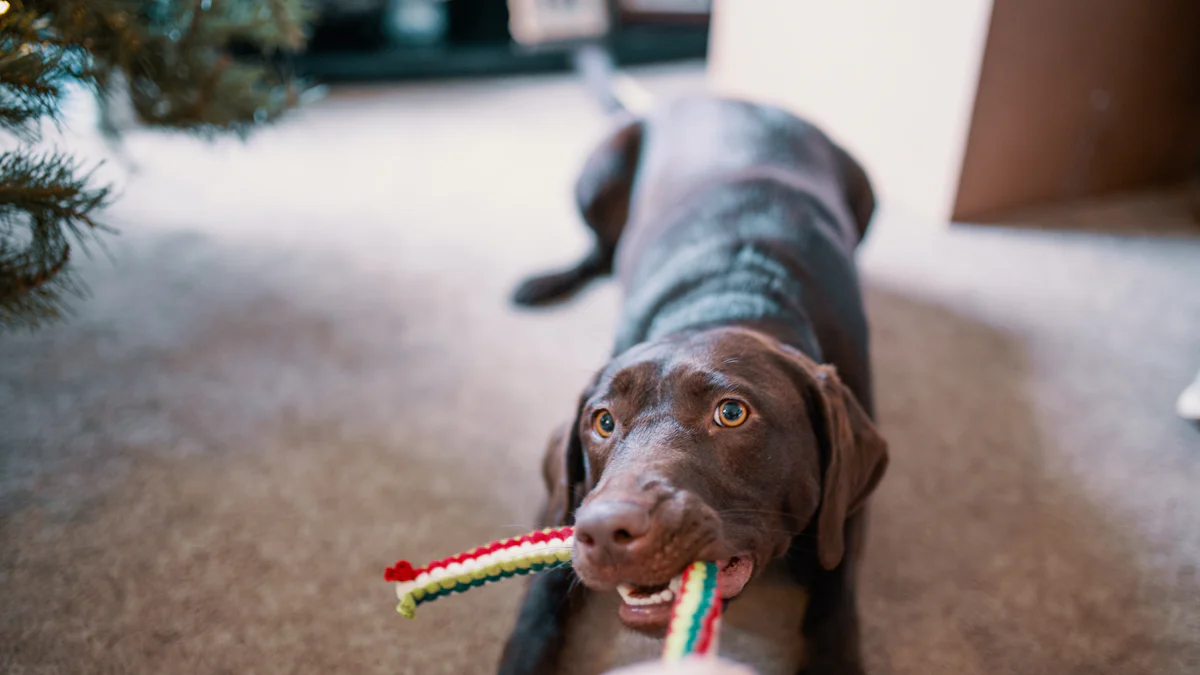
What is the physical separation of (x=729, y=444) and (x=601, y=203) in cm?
140

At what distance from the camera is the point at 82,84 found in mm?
1646

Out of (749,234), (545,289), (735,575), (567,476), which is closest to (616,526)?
(735,575)

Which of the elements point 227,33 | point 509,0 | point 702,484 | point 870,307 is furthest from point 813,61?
point 702,484

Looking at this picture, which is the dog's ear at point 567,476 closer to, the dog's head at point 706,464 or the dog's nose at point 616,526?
the dog's head at point 706,464

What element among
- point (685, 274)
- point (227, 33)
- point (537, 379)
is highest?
point (227, 33)

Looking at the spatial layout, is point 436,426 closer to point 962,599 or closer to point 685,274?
point 685,274

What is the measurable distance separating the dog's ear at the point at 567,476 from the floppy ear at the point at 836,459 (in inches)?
14.6

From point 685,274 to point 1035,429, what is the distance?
2.88 ft

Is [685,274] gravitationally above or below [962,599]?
above

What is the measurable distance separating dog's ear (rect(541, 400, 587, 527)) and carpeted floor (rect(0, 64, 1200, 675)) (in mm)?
207

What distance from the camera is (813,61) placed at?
3225mm

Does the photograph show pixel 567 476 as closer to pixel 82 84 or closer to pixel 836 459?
pixel 836 459

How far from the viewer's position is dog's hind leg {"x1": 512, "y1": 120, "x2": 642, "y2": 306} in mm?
2422

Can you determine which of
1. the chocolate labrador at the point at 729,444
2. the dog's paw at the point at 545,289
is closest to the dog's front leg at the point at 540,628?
the chocolate labrador at the point at 729,444
